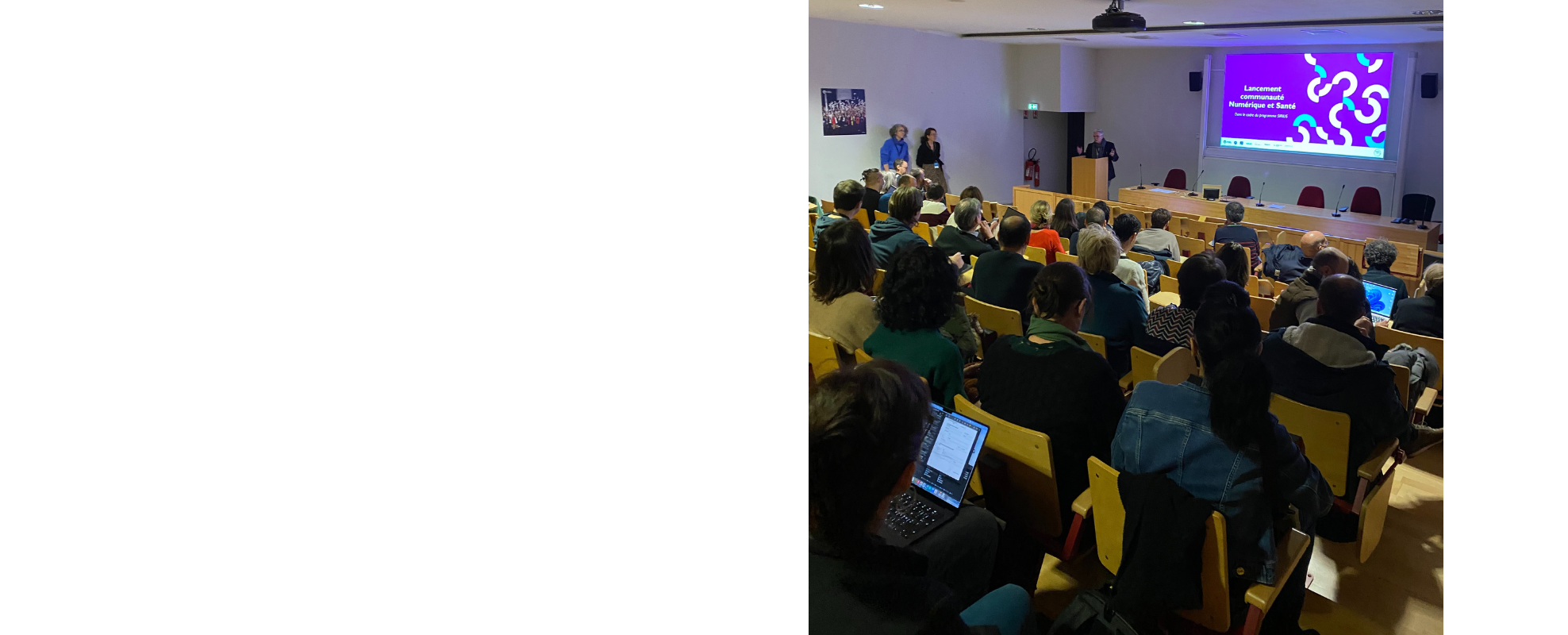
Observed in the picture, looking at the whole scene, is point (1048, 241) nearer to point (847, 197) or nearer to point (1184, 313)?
point (847, 197)

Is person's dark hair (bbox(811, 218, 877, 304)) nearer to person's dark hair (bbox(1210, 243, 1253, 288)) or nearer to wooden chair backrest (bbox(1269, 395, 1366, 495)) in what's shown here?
wooden chair backrest (bbox(1269, 395, 1366, 495))

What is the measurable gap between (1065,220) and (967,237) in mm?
1104

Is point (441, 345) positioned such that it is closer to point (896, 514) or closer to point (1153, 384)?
point (896, 514)

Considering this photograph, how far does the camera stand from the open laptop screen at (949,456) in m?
1.98

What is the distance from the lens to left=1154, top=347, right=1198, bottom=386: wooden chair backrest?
2898 millimetres

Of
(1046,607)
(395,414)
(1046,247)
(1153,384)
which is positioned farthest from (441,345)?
(1046,247)

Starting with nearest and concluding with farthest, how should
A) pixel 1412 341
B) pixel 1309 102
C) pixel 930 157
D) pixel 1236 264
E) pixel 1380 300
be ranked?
pixel 1412 341 < pixel 1236 264 < pixel 1380 300 < pixel 1309 102 < pixel 930 157

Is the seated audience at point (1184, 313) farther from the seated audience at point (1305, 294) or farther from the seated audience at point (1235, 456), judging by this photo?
the seated audience at point (1235, 456)

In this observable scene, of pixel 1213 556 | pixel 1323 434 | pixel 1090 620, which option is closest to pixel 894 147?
pixel 1323 434

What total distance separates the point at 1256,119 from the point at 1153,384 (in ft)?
36.8

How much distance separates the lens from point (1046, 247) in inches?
214

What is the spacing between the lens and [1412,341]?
137 inches

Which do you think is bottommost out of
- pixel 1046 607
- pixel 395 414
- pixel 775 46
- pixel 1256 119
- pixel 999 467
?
pixel 1046 607

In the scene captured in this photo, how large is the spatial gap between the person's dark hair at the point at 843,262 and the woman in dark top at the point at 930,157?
27.1 ft
